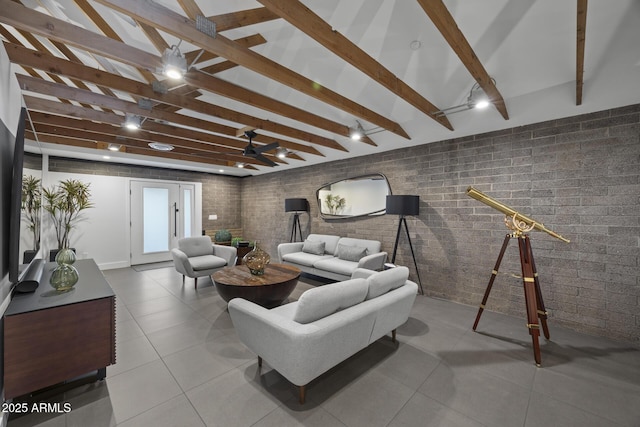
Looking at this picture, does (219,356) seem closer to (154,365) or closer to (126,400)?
(154,365)

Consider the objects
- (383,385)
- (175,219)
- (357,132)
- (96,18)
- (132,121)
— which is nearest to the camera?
(383,385)

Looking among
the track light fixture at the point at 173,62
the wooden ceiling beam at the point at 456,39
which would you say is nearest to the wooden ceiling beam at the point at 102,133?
the track light fixture at the point at 173,62

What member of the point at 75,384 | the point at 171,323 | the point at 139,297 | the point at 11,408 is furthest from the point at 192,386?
the point at 139,297

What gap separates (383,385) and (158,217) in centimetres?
684

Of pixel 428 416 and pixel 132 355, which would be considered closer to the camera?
pixel 428 416

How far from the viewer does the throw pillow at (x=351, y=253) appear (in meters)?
4.64

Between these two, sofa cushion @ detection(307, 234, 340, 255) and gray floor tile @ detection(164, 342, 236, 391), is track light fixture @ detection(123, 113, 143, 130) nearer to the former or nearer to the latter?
gray floor tile @ detection(164, 342, 236, 391)

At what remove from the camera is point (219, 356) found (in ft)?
7.93

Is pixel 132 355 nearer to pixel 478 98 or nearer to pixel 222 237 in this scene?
pixel 478 98

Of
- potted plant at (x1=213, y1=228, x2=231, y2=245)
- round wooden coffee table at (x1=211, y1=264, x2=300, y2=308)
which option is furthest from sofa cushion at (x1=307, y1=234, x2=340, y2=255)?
potted plant at (x1=213, y1=228, x2=231, y2=245)

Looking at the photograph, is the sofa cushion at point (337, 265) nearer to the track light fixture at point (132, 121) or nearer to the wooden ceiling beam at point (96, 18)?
the track light fixture at point (132, 121)

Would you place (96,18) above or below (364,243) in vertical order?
above

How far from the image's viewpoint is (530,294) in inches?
96.3

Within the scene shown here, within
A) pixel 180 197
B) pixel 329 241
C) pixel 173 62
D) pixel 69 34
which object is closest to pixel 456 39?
pixel 173 62
